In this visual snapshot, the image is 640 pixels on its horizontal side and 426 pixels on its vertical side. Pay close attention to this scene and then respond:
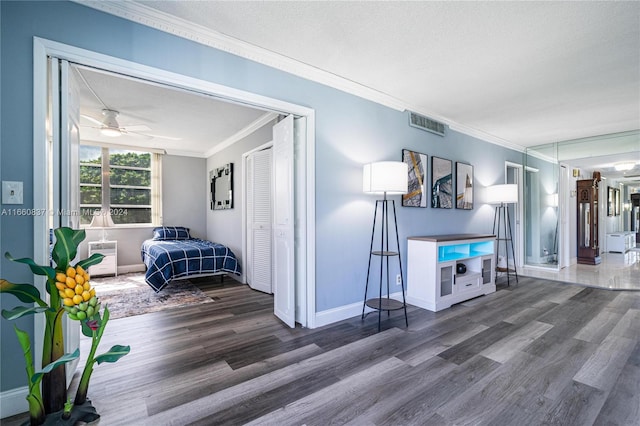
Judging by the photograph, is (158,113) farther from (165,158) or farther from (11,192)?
(11,192)

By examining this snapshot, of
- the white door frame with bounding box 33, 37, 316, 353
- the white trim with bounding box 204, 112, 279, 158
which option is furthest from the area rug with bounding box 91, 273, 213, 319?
the white trim with bounding box 204, 112, 279, 158

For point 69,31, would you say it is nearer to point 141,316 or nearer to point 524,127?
point 141,316

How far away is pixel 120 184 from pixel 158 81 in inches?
191

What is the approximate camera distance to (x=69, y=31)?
1.78 m

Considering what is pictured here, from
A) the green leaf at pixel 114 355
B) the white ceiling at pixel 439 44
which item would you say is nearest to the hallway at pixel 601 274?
the white ceiling at pixel 439 44

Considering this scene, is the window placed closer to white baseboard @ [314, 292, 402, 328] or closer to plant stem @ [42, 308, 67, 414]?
white baseboard @ [314, 292, 402, 328]

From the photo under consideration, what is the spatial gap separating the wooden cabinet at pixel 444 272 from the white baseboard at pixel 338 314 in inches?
28.0

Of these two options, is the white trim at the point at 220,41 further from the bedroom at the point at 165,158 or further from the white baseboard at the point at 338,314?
the white baseboard at the point at 338,314

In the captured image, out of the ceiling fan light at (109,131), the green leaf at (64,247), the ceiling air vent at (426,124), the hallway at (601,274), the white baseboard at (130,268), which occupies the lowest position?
the hallway at (601,274)

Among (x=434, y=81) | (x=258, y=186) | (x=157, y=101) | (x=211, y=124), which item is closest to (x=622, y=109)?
(x=434, y=81)

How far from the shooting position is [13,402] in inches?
63.9

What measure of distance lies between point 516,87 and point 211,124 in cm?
407

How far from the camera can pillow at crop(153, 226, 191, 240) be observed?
571cm

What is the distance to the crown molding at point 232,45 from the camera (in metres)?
1.93
